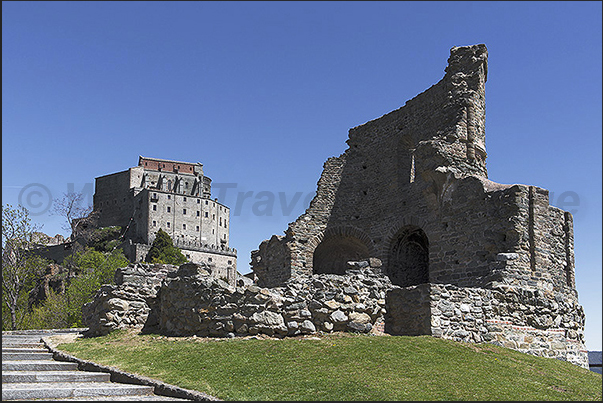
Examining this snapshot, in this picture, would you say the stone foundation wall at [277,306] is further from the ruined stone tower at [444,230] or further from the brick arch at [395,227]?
the brick arch at [395,227]

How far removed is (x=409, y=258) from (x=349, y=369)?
1238 cm

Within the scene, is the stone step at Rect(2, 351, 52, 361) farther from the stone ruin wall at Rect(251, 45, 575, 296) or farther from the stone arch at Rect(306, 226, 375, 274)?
the stone arch at Rect(306, 226, 375, 274)

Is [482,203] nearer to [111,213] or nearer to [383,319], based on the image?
[383,319]

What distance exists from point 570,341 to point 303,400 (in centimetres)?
1132

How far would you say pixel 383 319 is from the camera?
14.5 meters

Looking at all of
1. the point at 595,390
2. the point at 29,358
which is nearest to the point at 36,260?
the point at 29,358

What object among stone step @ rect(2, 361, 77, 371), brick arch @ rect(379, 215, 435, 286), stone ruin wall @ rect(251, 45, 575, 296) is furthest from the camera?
brick arch @ rect(379, 215, 435, 286)

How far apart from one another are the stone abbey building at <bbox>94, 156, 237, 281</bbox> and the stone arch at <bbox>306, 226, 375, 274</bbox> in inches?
2378

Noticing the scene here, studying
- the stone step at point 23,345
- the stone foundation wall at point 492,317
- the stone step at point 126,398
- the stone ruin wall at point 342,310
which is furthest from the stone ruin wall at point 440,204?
the stone step at point 126,398

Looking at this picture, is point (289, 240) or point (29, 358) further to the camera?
point (289, 240)

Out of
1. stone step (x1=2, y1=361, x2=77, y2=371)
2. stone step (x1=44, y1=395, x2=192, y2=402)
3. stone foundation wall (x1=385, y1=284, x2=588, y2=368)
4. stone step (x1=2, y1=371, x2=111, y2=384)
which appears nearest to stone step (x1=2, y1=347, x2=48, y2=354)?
stone step (x1=2, y1=361, x2=77, y2=371)

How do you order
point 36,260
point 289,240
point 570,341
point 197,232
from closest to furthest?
point 570,341, point 289,240, point 36,260, point 197,232

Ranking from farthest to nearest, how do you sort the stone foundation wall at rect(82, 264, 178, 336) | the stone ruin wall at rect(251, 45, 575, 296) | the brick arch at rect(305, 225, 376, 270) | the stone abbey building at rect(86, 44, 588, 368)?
1. the brick arch at rect(305, 225, 376, 270)
2. the stone ruin wall at rect(251, 45, 575, 296)
3. the stone foundation wall at rect(82, 264, 178, 336)
4. the stone abbey building at rect(86, 44, 588, 368)

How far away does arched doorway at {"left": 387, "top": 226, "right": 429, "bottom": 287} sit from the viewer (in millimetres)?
21328
